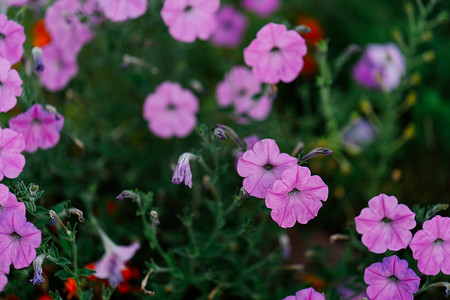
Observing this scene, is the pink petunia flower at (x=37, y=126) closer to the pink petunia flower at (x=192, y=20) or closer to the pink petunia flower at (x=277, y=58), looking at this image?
the pink petunia flower at (x=192, y=20)

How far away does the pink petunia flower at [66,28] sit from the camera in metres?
1.91

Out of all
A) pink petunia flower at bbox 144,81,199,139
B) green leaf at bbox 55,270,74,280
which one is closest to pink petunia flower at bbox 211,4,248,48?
pink petunia flower at bbox 144,81,199,139

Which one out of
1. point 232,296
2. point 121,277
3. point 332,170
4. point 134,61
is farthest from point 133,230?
point 332,170

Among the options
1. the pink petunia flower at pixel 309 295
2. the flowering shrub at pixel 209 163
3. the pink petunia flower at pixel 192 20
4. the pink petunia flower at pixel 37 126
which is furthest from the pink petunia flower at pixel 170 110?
the pink petunia flower at pixel 309 295

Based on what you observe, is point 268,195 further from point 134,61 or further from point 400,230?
point 134,61

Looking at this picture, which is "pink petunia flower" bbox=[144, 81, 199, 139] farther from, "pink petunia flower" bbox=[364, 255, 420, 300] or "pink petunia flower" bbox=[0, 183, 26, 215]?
"pink petunia flower" bbox=[364, 255, 420, 300]

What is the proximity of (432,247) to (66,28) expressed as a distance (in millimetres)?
1512

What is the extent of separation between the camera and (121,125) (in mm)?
2350

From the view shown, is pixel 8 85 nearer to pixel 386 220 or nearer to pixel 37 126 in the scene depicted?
pixel 37 126

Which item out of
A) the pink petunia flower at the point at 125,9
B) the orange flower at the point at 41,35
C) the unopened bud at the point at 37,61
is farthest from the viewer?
the orange flower at the point at 41,35

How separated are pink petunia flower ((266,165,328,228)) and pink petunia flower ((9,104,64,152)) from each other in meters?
0.77

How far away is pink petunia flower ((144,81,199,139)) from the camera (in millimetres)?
2047

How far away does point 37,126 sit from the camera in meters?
1.59

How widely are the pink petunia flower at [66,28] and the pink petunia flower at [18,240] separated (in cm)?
88
